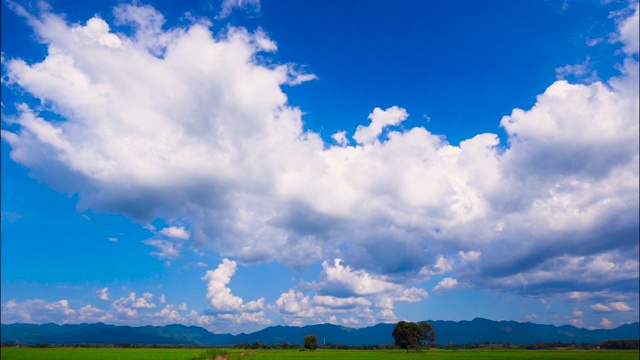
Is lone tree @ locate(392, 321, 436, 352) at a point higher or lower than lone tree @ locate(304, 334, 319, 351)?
higher

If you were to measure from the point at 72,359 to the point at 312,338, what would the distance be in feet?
353

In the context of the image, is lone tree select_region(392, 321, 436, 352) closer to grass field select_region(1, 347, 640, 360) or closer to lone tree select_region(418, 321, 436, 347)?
lone tree select_region(418, 321, 436, 347)

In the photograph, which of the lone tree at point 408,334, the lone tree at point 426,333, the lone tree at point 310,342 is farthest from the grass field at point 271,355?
the lone tree at point 310,342

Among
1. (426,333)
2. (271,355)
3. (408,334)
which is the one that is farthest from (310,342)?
(271,355)

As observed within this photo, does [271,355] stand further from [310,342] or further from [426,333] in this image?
[310,342]

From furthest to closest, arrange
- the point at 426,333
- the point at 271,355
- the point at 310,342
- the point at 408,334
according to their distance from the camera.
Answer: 1. the point at 310,342
2. the point at 426,333
3. the point at 408,334
4. the point at 271,355

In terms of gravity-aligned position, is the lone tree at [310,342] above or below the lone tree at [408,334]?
below

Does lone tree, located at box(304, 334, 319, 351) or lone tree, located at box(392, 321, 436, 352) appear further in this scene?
lone tree, located at box(304, 334, 319, 351)

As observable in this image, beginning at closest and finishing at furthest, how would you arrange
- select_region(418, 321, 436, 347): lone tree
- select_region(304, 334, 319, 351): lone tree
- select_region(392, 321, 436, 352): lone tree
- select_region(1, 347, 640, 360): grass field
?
select_region(1, 347, 640, 360): grass field < select_region(392, 321, 436, 352): lone tree < select_region(418, 321, 436, 347): lone tree < select_region(304, 334, 319, 351): lone tree

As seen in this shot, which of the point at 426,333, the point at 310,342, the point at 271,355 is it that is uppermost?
the point at 426,333

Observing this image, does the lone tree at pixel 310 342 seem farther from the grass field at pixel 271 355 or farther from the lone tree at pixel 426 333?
the grass field at pixel 271 355

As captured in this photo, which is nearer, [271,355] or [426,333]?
[271,355]

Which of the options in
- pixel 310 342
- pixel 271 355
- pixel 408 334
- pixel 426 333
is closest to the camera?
pixel 271 355

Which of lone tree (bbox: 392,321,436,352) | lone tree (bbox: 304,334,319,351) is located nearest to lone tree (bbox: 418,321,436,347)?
lone tree (bbox: 392,321,436,352)
